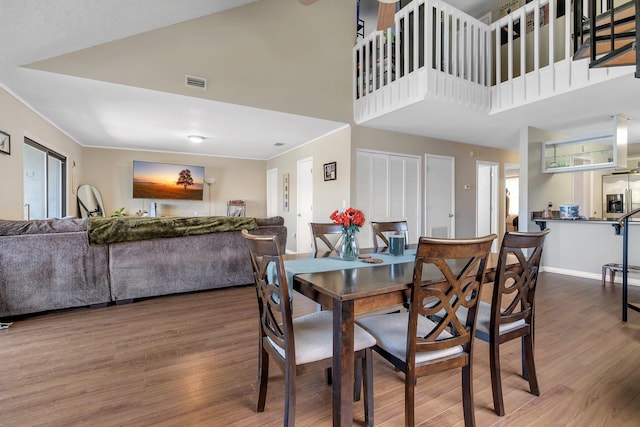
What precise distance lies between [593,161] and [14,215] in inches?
304

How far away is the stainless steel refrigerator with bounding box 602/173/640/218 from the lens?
621 cm

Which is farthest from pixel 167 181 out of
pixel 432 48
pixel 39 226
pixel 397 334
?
pixel 397 334

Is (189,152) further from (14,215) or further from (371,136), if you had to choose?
(371,136)

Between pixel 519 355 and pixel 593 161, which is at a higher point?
pixel 593 161

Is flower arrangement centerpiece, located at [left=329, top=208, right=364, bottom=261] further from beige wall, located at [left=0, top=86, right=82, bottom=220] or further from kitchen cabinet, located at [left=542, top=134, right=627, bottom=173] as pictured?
kitchen cabinet, located at [left=542, top=134, right=627, bottom=173]

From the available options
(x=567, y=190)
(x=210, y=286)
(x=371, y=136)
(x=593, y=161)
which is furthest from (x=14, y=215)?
(x=567, y=190)

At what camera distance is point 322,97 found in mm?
4434

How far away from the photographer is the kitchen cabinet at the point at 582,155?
426 centimetres

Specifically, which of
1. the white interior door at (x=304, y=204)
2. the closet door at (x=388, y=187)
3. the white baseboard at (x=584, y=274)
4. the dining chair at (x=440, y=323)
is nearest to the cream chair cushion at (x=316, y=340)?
the dining chair at (x=440, y=323)

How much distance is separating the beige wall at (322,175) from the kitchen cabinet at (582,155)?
10.7 ft

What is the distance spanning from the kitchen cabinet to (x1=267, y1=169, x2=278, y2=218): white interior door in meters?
5.43

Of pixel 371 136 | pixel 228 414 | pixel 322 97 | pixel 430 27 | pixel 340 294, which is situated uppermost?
pixel 430 27

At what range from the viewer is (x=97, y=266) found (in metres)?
3.10

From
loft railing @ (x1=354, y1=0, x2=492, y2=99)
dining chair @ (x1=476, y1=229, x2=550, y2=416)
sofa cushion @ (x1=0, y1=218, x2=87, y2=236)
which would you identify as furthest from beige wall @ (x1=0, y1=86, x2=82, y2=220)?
dining chair @ (x1=476, y1=229, x2=550, y2=416)
